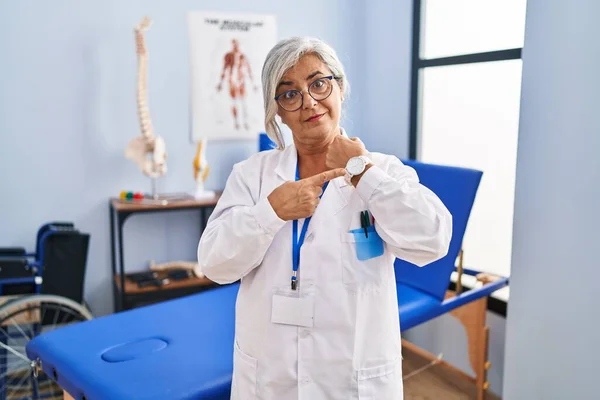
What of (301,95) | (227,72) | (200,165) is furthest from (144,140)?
(301,95)

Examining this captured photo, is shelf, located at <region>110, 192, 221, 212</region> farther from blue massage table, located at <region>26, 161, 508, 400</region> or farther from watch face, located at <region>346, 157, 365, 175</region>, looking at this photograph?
watch face, located at <region>346, 157, 365, 175</region>

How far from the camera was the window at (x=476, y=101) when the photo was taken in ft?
8.64

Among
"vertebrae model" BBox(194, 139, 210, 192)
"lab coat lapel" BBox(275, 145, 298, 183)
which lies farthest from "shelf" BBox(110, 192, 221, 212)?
"lab coat lapel" BBox(275, 145, 298, 183)

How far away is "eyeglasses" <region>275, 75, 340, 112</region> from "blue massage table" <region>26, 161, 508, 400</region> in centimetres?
80

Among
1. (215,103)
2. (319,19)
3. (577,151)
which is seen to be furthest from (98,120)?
(577,151)

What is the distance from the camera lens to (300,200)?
3.57 feet

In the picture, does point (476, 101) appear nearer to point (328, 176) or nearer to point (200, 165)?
point (200, 165)

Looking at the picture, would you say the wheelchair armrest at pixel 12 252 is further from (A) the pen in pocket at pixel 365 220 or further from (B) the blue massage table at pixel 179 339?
(A) the pen in pocket at pixel 365 220

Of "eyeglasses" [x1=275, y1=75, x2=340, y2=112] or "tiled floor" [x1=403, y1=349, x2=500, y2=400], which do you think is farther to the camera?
"tiled floor" [x1=403, y1=349, x2=500, y2=400]

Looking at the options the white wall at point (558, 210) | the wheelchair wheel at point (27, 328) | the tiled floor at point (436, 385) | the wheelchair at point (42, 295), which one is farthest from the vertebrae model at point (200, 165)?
the white wall at point (558, 210)

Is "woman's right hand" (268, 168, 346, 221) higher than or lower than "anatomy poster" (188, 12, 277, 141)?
lower

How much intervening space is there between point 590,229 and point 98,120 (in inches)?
97.2

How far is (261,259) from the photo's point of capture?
1.15 meters

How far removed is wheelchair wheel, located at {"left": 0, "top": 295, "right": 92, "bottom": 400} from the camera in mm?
2344
